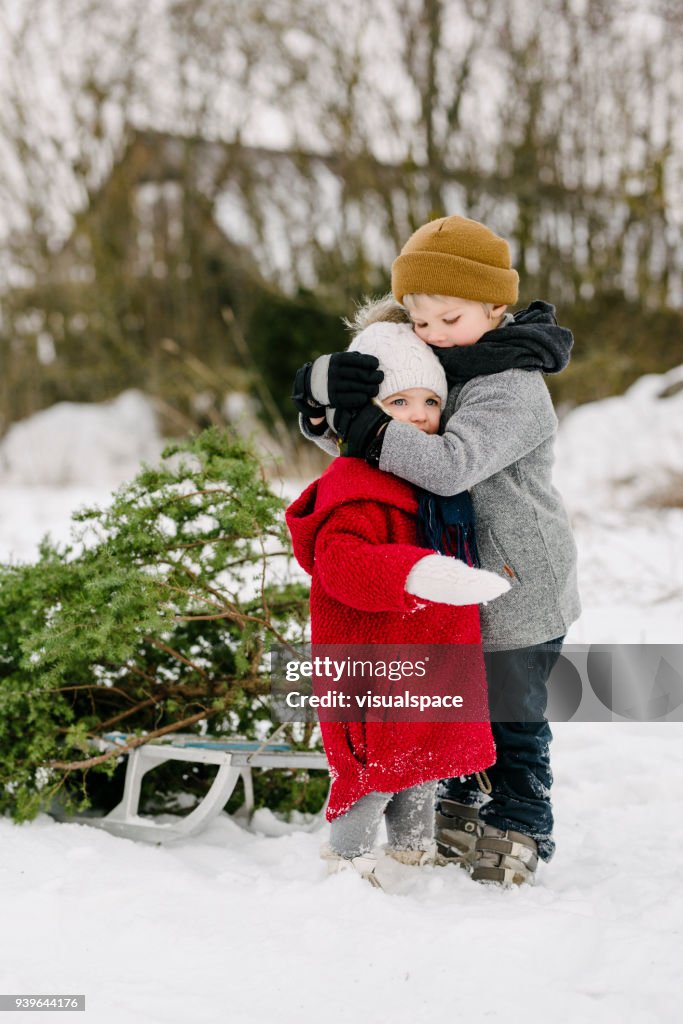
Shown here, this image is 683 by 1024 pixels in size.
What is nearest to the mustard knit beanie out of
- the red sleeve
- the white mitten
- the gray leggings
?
the red sleeve

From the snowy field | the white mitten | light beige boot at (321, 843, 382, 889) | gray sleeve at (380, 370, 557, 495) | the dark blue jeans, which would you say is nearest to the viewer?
the snowy field

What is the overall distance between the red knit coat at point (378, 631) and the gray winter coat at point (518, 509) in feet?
0.40

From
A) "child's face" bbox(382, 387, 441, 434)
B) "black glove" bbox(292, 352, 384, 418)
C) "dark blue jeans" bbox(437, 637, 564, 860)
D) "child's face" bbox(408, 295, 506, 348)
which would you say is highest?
"child's face" bbox(408, 295, 506, 348)

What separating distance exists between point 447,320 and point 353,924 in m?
1.41

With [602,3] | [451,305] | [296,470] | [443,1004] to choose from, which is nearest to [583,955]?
[443,1004]

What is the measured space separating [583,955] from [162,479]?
5.31ft

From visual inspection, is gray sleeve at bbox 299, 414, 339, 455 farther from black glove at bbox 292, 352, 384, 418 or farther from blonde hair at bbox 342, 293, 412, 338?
blonde hair at bbox 342, 293, 412, 338

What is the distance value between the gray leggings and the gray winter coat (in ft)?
1.44

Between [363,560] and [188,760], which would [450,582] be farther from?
[188,760]

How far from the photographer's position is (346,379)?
7.25ft

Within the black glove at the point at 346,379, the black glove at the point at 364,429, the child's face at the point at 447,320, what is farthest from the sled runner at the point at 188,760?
the child's face at the point at 447,320

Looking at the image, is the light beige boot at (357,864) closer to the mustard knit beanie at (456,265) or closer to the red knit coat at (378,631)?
the red knit coat at (378,631)

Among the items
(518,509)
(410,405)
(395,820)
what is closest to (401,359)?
(410,405)

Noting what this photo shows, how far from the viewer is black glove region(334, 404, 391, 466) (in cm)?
219
